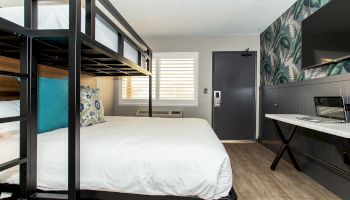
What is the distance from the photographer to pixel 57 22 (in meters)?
1.41

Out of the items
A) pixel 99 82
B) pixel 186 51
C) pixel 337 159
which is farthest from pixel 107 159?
pixel 186 51

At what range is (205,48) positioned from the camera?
15.3 feet

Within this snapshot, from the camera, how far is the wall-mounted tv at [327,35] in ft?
6.59

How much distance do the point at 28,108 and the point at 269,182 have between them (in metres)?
2.30

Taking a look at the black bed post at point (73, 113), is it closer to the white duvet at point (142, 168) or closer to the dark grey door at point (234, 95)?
the white duvet at point (142, 168)

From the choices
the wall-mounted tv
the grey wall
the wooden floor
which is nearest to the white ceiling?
the wall-mounted tv

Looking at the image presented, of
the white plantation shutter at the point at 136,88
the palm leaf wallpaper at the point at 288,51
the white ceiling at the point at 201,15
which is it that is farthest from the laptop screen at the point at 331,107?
the white plantation shutter at the point at 136,88

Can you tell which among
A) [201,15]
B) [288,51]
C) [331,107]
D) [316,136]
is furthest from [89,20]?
[288,51]

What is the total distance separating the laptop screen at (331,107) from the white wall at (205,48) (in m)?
2.55

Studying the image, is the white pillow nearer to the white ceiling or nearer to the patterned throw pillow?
the patterned throw pillow

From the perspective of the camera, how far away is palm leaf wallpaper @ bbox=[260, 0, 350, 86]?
2.57m

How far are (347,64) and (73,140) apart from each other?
2468 mm

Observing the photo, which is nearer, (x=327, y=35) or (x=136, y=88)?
(x=327, y=35)

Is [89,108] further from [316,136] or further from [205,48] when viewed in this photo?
[205,48]
